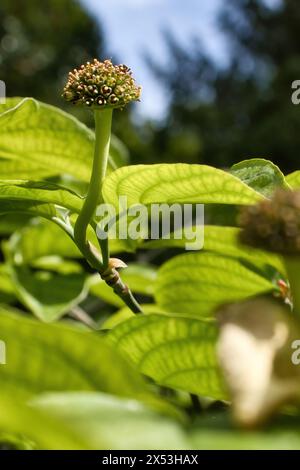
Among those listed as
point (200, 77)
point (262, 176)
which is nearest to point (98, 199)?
point (262, 176)

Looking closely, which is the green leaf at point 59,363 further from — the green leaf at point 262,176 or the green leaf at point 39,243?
the green leaf at point 39,243

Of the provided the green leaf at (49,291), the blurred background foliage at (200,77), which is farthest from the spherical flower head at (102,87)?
the blurred background foliage at (200,77)

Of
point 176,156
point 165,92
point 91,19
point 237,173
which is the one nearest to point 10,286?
point 237,173

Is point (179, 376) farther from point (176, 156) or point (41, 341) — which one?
point (176, 156)

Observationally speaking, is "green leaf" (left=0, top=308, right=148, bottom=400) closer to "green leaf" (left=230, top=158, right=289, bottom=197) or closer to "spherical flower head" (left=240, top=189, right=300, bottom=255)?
"spherical flower head" (left=240, top=189, right=300, bottom=255)

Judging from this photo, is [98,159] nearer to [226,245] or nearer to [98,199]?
[98,199]

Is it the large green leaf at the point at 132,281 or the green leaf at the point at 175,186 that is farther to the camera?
the large green leaf at the point at 132,281
